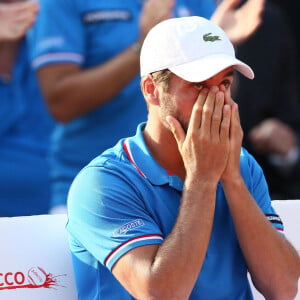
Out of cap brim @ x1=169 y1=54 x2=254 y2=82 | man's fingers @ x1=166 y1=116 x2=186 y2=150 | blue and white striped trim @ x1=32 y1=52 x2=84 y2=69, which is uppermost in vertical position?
cap brim @ x1=169 y1=54 x2=254 y2=82

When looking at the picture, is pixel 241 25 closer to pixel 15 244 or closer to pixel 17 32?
pixel 17 32

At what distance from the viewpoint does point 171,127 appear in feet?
11.6

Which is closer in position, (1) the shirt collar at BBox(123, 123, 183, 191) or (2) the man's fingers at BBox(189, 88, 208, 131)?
(2) the man's fingers at BBox(189, 88, 208, 131)

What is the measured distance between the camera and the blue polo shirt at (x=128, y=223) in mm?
3439

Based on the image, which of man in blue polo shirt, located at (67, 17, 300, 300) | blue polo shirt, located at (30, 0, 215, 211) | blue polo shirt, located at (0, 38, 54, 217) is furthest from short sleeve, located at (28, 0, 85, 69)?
man in blue polo shirt, located at (67, 17, 300, 300)

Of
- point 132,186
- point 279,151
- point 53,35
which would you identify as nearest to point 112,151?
point 132,186

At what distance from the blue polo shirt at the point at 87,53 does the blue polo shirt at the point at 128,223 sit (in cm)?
147

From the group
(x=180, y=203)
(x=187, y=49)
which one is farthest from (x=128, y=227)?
(x=187, y=49)

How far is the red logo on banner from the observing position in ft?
12.2

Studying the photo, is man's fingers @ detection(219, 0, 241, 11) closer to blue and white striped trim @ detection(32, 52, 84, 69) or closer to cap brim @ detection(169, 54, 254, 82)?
blue and white striped trim @ detection(32, 52, 84, 69)

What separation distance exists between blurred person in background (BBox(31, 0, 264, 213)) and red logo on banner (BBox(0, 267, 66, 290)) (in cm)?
135

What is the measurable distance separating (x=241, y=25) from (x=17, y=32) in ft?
3.37

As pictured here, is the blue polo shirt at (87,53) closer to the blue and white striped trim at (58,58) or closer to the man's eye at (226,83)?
the blue and white striped trim at (58,58)

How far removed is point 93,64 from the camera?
5129mm
